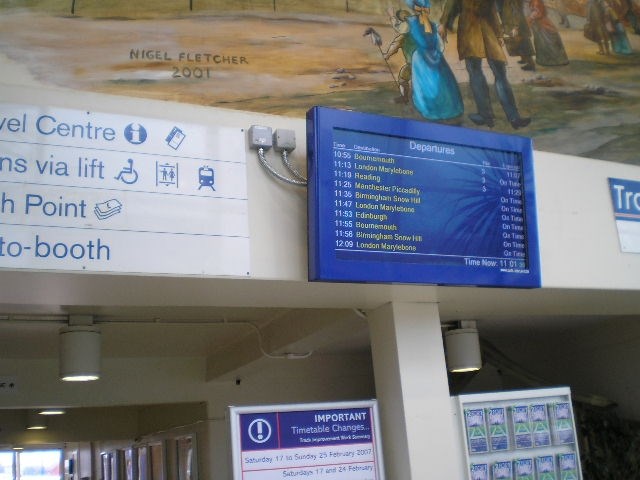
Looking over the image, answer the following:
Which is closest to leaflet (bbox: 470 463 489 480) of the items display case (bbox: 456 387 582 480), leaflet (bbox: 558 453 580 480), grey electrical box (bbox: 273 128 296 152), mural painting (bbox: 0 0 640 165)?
display case (bbox: 456 387 582 480)

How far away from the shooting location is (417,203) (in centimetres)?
355

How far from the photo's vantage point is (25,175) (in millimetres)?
2932

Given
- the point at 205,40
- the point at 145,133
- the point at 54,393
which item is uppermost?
the point at 205,40

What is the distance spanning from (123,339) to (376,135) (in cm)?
312

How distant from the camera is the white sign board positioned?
347 cm

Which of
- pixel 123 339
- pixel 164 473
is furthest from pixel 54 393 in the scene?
pixel 164 473

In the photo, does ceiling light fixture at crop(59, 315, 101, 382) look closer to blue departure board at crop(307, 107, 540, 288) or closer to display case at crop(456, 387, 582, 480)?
blue departure board at crop(307, 107, 540, 288)

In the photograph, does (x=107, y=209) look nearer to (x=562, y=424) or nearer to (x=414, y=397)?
(x=414, y=397)

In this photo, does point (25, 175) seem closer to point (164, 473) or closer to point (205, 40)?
point (205, 40)

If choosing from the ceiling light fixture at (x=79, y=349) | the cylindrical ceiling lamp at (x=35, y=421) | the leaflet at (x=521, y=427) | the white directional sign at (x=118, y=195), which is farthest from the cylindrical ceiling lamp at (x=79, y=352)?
the cylindrical ceiling lamp at (x=35, y=421)

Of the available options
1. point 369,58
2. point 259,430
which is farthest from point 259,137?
point 369,58

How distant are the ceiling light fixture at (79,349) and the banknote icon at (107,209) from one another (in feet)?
5.70

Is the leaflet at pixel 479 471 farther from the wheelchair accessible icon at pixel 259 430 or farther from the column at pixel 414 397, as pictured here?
the wheelchair accessible icon at pixel 259 430

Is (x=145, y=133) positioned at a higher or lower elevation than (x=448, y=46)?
lower
